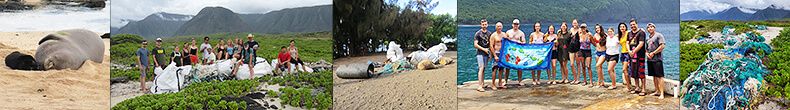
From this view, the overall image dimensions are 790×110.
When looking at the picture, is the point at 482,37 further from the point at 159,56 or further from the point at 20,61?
the point at 20,61

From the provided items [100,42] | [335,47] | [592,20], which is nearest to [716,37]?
[592,20]

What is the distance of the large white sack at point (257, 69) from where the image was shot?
6.24 m

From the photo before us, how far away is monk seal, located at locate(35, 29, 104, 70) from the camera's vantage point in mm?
6539

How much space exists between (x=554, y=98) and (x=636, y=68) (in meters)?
0.84

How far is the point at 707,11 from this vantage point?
5.24 metres

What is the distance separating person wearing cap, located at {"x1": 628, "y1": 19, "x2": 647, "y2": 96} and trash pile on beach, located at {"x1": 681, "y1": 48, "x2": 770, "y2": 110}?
40 cm

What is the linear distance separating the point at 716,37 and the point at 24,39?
315 inches

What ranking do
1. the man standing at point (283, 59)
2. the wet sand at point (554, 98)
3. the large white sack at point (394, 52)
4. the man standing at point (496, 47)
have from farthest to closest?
the man standing at point (283, 59) < the large white sack at point (394, 52) < the man standing at point (496, 47) < the wet sand at point (554, 98)

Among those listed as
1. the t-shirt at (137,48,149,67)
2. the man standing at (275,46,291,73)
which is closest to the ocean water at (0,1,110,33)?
the t-shirt at (137,48,149,67)

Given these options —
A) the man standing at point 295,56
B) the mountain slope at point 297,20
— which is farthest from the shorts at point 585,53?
the man standing at point 295,56

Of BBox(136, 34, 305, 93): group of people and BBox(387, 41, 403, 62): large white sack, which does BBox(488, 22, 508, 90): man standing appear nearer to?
BBox(387, 41, 403, 62): large white sack

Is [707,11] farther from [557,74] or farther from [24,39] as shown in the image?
[24,39]

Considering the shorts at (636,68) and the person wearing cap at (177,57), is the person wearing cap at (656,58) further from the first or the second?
the person wearing cap at (177,57)

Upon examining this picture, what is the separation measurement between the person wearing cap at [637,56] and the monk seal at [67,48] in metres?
6.39
